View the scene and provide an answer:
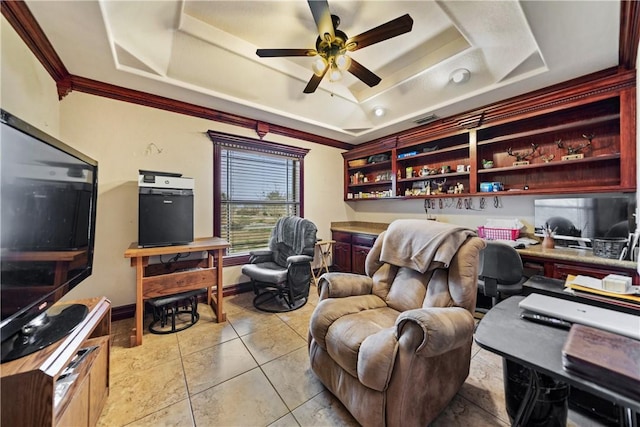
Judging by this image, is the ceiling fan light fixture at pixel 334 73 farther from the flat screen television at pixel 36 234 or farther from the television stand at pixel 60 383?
the television stand at pixel 60 383

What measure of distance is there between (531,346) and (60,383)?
1.94 metres

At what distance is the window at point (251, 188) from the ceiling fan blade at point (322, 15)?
200cm

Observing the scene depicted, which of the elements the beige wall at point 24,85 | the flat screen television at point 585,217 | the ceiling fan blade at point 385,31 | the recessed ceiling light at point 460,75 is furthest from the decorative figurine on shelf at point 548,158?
the beige wall at point 24,85

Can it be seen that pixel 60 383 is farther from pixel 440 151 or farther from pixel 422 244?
pixel 440 151

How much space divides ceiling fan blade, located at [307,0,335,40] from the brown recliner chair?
5.13 feet

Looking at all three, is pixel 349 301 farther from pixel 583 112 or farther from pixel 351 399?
pixel 583 112

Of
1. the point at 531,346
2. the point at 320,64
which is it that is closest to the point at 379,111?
the point at 320,64

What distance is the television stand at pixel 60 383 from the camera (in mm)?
849

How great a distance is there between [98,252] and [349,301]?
8.79 feet

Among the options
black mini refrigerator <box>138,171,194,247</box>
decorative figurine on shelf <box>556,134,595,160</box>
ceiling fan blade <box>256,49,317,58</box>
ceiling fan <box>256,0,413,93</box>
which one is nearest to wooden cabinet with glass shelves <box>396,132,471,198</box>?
decorative figurine on shelf <box>556,134,595,160</box>

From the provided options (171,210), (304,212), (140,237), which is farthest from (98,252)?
(304,212)

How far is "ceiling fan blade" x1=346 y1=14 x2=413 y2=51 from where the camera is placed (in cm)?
160

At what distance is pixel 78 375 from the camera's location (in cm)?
115

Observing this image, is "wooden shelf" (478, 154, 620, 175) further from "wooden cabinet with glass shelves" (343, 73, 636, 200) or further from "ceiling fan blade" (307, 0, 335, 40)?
"ceiling fan blade" (307, 0, 335, 40)
